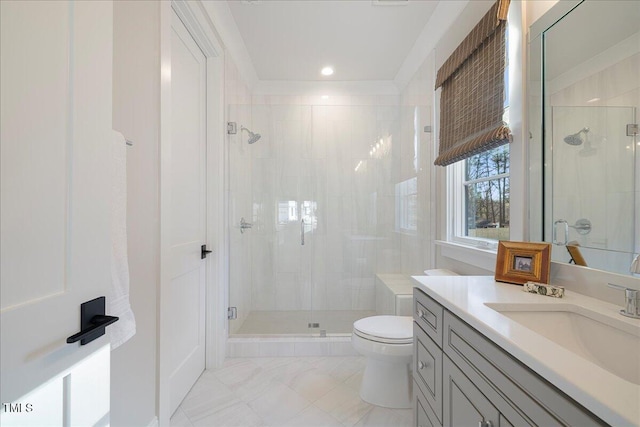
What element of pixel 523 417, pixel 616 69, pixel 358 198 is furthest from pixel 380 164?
pixel 523 417

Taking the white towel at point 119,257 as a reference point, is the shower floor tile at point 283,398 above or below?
below

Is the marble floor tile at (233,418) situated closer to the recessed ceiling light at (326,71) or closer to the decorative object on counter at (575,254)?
the decorative object on counter at (575,254)

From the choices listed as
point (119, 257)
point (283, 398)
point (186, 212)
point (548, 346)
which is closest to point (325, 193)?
point (186, 212)

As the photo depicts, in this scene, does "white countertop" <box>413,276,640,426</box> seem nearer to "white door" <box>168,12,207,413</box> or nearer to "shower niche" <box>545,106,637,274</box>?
"shower niche" <box>545,106,637,274</box>

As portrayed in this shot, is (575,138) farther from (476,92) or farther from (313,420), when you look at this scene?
(313,420)

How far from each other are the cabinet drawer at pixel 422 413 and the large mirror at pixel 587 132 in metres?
0.80

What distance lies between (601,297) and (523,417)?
24.3 inches

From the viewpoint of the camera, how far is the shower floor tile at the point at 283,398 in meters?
1.55

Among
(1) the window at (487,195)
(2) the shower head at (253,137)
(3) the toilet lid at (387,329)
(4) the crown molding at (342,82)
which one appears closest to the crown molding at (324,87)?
(4) the crown molding at (342,82)

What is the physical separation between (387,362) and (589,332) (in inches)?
41.3

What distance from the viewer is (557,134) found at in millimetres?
1131

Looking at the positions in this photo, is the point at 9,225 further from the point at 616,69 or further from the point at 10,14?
the point at 616,69

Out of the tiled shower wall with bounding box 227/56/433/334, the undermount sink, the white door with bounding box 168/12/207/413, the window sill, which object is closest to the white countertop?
the undermount sink

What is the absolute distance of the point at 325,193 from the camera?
112 inches
